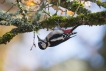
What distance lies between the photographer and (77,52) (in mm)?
2576

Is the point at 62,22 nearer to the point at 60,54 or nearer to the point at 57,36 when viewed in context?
the point at 57,36

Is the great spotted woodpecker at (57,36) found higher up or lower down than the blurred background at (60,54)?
higher up

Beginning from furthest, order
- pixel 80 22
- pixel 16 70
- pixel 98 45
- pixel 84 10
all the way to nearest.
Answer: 1. pixel 98 45
2. pixel 16 70
3. pixel 84 10
4. pixel 80 22

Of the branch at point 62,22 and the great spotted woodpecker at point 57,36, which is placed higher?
the branch at point 62,22

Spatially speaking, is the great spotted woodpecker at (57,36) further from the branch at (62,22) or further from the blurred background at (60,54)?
the blurred background at (60,54)

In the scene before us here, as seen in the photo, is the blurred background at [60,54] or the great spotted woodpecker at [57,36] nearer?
the great spotted woodpecker at [57,36]

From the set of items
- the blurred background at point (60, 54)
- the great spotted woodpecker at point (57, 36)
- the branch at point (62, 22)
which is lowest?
the blurred background at point (60, 54)

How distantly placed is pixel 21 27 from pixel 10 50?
1834 mm

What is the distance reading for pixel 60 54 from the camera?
2451mm

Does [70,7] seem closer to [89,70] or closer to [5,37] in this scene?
[5,37]

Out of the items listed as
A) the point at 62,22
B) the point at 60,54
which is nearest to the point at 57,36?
the point at 62,22

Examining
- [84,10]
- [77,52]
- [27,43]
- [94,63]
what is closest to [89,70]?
[94,63]

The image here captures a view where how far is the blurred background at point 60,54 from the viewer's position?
2.33m

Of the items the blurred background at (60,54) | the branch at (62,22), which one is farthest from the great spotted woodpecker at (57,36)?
the blurred background at (60,54)
